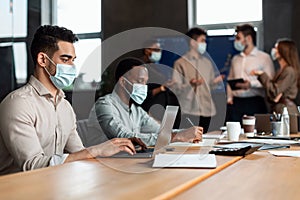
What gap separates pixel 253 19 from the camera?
5.45 metres

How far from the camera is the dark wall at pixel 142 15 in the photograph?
18.7 ft

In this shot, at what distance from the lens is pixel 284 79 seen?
452 centimetres

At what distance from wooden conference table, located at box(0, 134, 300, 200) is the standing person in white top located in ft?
11.2

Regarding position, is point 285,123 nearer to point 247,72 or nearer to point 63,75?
point 63,75

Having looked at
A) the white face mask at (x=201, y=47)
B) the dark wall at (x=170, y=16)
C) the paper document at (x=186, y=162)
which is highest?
the dark wall at (x=170, y=16)

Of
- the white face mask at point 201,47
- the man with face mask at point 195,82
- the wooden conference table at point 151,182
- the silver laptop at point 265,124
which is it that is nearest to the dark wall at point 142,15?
the white face mask at point 201,47

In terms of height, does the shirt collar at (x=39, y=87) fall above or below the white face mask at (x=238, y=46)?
below

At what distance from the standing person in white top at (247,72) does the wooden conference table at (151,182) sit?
11.2 feet

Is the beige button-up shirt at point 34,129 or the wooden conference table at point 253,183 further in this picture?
the beige button-up shirt at point 34,129

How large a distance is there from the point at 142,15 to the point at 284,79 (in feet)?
7.69

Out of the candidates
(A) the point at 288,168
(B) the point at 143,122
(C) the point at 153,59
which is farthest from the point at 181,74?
(A) the point at 288,168

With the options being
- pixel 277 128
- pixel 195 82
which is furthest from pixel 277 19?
pixel 277 128

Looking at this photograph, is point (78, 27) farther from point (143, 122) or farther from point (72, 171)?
point (72, 171)

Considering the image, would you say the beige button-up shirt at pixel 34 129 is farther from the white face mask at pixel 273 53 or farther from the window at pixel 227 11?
the window at pixel 227 11
